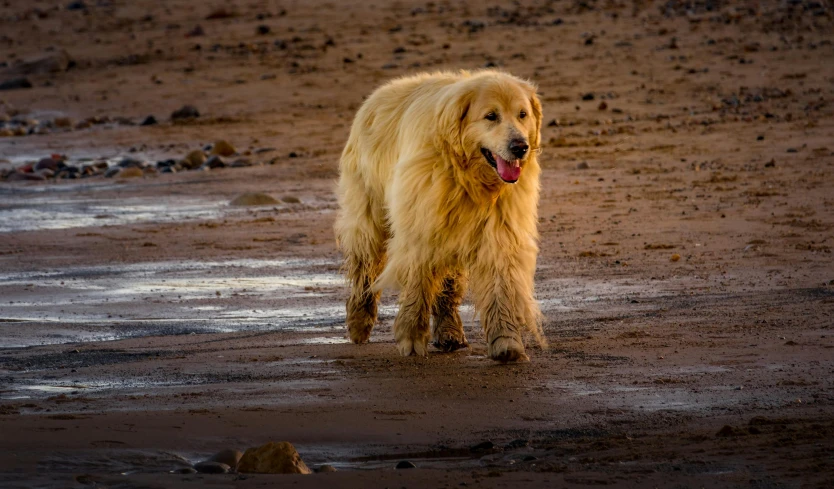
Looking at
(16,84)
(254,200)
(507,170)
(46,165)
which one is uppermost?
(507,170)

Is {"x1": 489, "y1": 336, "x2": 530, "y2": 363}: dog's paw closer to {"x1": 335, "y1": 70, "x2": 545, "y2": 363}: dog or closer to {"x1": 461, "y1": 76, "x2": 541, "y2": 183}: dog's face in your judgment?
{"x1": 335, "y1": 70, "x2": 545, "y2": 363}: dog

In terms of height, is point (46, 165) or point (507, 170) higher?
point (507, 170)

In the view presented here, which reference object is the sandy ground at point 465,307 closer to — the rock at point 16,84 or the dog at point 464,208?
the dog at point 464,208

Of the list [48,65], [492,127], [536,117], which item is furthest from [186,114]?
[492,127]

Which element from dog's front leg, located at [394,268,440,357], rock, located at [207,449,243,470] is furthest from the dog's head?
rock, located at [207,449,243,470]

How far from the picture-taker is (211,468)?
5496mm

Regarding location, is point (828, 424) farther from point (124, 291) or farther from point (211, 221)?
point (211, 221)

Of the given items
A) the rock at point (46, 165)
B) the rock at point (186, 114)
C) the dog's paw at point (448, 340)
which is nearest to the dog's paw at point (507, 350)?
the dog's paw at point (448, 340)

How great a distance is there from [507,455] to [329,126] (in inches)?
516

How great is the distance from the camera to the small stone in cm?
548

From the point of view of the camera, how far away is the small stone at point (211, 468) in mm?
5477

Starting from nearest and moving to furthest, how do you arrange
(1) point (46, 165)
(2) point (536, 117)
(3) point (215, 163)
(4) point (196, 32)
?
1. (2) point (536, 117)
2. (3) point (215, 163)
3. (1) point (46, 165)
4. (4) point (196, 32)

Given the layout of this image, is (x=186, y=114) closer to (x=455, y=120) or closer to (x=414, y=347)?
(x=414, y=347)

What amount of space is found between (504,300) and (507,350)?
297 mm
